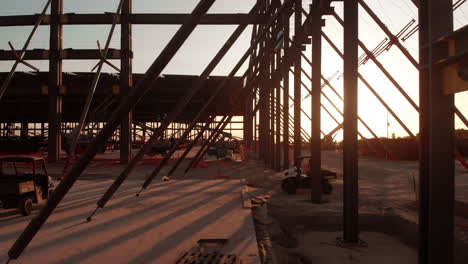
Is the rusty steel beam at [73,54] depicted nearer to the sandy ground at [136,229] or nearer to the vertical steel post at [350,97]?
the sandy ground at [136,229]

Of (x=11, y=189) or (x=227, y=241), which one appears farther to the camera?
(x=11, y=189)

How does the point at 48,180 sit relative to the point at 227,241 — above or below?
above

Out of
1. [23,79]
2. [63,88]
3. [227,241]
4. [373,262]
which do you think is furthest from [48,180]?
[23,79]

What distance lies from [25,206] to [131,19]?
60.2 feet

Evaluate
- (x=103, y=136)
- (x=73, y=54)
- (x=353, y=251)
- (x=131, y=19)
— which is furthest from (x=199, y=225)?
(x=73, y=54)

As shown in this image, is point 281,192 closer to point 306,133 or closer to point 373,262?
point 373,262

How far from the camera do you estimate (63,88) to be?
85.6ft

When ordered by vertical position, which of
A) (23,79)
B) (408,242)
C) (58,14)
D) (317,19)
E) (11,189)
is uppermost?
(58,14)

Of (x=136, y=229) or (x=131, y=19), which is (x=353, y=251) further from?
(x=131, y=19)

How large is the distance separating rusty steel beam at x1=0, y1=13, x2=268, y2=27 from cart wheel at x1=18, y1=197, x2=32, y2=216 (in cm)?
1608

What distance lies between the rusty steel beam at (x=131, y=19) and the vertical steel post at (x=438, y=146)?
18.5 m

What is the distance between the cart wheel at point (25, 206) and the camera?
807 cm

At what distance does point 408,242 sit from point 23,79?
38.6 m

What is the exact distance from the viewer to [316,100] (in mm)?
11102
